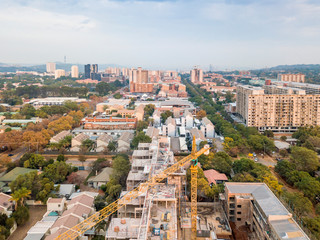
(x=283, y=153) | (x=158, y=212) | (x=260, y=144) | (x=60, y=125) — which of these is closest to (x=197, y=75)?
(x=60, y=125)

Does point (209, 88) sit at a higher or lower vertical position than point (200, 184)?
higher

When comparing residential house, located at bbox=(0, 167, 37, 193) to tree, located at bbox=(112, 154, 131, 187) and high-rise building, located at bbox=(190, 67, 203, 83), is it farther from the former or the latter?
high-rise building, located at bbox=(190, 67, 203, 83)

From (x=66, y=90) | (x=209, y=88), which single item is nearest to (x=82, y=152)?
(x=66, y=90)

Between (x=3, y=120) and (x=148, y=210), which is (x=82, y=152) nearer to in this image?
(x=148, y=210)

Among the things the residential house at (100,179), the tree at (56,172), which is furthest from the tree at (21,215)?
the residential house at (100,179)

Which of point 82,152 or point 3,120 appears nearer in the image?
point 82,152

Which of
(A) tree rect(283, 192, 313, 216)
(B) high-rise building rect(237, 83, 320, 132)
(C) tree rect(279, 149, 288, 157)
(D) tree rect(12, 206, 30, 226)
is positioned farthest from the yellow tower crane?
(B) high-rise building rect(237, 83, 320, 132)

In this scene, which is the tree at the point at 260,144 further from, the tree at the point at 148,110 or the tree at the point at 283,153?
the tree at the point at 148,110
